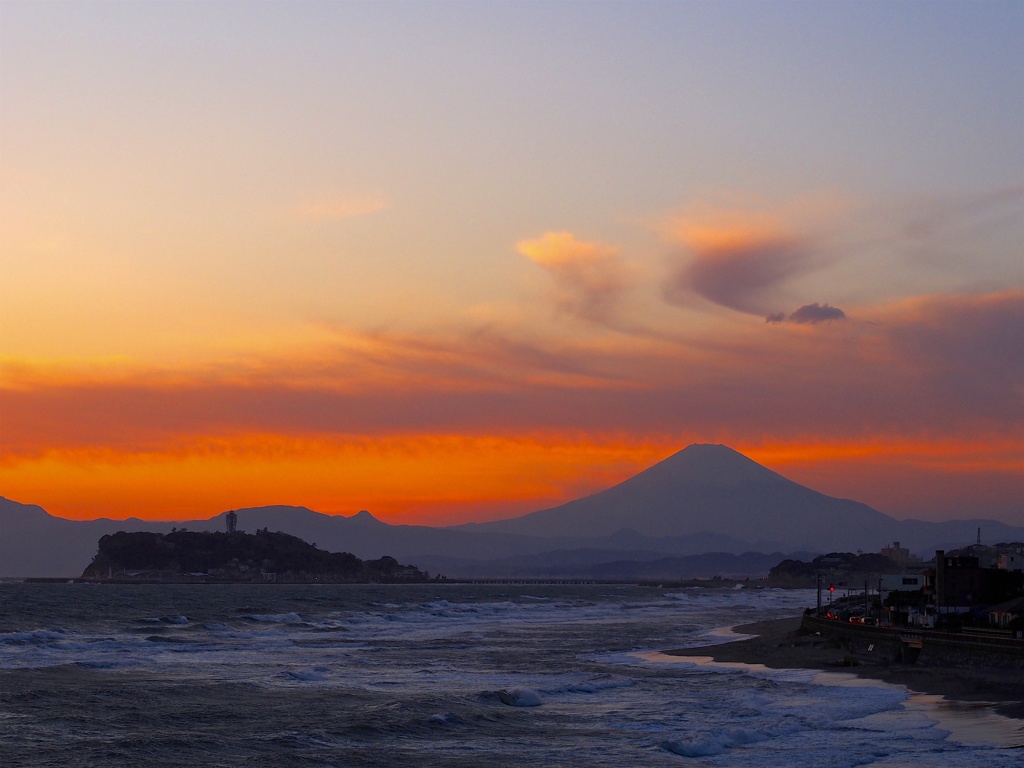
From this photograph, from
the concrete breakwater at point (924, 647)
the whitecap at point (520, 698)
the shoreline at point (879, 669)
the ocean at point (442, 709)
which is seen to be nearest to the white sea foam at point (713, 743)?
the ocean at point (442, 709)

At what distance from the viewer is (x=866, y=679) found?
179ft

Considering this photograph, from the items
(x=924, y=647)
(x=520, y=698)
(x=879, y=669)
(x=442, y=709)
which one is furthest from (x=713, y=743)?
(x=924, y=647)

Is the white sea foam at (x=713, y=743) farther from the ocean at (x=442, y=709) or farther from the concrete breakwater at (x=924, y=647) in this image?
the concrete breakwater at (x=924, y=647)

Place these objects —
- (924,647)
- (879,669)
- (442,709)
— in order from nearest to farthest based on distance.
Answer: (442,709) < (879,669) < (924,647)

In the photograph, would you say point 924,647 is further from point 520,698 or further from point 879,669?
point 520,698

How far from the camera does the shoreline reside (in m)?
45.2

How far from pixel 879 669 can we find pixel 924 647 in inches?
109

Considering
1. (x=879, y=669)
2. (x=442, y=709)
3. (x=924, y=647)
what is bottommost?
(x=442, y=709)

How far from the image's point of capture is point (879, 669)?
5803 cm

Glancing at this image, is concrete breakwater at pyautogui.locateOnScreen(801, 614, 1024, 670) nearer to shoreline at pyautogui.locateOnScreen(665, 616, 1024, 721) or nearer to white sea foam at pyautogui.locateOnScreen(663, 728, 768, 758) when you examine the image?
shoreline at pyautogui.locateOnScreen(665, 616, 1024, 721)

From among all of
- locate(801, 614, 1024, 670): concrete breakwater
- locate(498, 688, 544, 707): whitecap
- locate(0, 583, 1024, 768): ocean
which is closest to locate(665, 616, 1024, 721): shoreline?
locate(801, 614, 1024, 670): concrete breakwater

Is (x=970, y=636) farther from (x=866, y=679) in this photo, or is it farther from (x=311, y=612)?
(x=311, y=612)

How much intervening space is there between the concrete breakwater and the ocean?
5.07 meters

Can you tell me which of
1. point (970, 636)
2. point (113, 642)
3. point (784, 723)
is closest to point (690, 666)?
point (970, 636)
